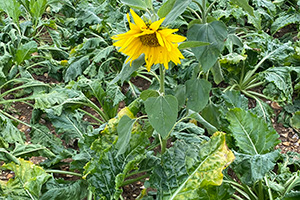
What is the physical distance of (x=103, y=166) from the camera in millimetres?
2051

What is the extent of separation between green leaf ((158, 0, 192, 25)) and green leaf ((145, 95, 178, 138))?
37 cm

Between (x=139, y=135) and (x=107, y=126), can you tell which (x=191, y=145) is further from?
(x=107, y=126)

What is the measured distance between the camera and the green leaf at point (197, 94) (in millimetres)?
1969

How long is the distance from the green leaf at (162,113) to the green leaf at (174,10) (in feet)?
1.20

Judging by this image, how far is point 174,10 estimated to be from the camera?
1.68 metres

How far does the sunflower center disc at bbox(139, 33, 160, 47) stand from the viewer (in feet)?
5.35

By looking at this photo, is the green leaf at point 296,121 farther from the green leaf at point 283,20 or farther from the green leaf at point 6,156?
the green leaf at point 6,156

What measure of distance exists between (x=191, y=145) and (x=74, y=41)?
1915 mm

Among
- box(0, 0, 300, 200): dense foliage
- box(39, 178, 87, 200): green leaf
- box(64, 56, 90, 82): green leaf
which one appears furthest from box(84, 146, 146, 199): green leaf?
box(64, 56, 90, 82): green leaf

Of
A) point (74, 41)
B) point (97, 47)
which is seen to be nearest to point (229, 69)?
point (97, 47)

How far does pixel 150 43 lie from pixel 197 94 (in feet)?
1.67

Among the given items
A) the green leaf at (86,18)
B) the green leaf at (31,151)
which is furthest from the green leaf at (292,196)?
Answer: the green leaf at (86,18)

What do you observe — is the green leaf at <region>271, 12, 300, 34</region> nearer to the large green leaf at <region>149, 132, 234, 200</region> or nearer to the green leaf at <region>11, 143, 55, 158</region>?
the large green leaf at <region>149, 132, 234, 200</region>

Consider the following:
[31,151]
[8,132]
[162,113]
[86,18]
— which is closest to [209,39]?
[162,113]
